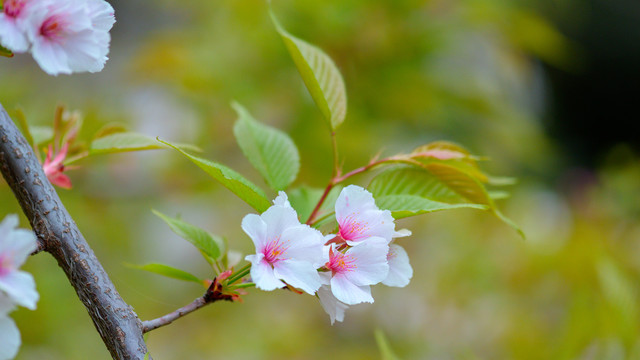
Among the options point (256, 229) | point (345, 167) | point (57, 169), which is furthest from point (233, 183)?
point (345, 167)

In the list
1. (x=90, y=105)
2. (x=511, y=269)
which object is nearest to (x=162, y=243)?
(x=90, y=105)

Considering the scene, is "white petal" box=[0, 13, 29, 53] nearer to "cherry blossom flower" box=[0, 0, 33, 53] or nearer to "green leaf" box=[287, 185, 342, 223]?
"cherry blossom flower" box=[0, 0, 33, 53]

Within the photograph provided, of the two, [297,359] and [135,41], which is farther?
[135,41]

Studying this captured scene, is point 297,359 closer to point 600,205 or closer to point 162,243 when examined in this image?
point 162,243

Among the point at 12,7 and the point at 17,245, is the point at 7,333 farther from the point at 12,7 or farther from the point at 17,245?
the point at 12,7

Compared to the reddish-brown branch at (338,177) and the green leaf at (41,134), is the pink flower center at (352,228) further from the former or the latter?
the green leaf at (41,134)

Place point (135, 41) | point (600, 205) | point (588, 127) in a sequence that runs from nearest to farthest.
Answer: point (600, 205) < point (135, 41) < point (588, 127)

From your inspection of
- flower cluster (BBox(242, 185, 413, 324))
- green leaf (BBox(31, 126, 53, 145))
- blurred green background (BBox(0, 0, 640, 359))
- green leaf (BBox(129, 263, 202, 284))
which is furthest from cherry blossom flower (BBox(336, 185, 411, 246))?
blurred green background (BBox(0, 0, 640, 359))
